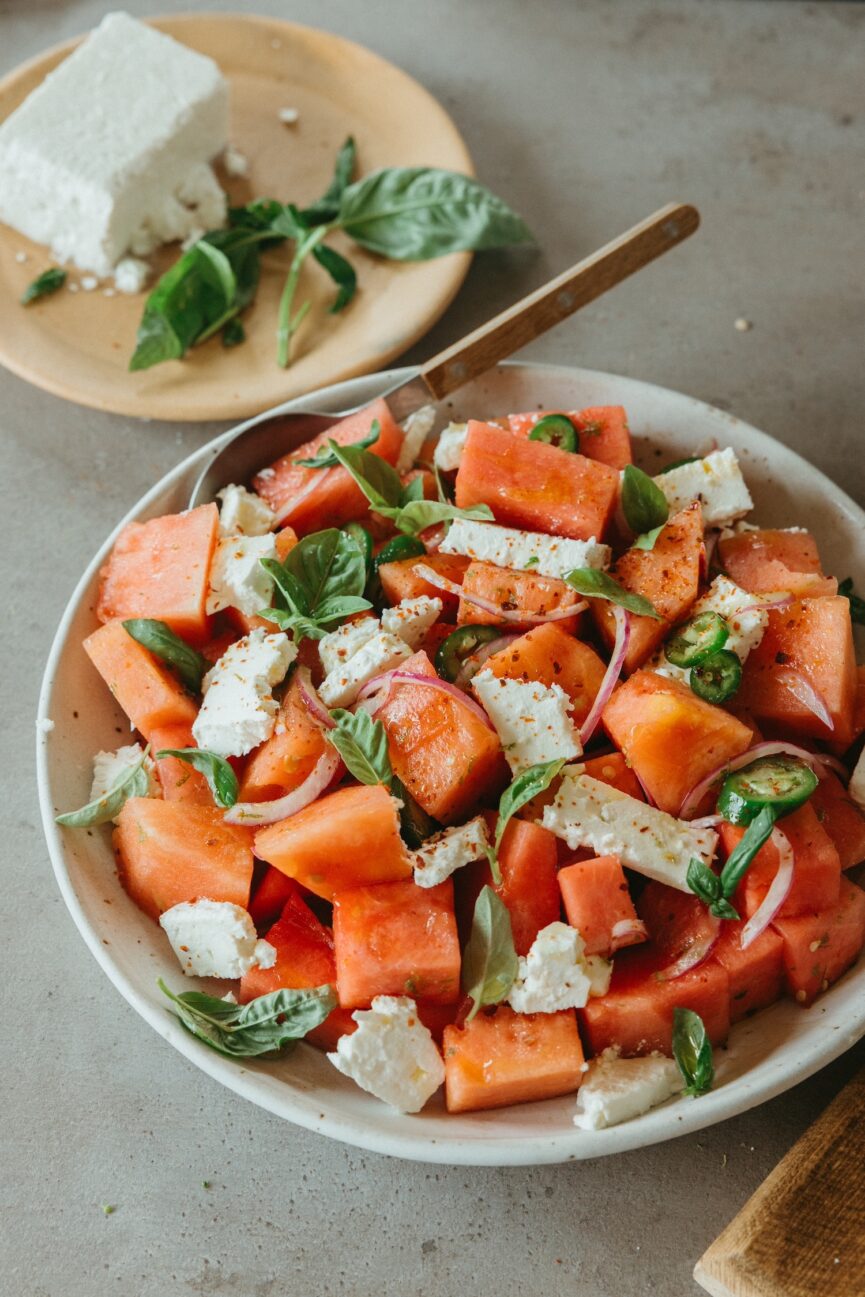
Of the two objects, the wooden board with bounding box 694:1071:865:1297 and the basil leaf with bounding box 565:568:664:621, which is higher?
the basil leaf with bounding box 565:568:664:621

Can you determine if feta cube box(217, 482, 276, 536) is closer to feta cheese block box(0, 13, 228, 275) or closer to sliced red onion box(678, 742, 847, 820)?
sliced red onion box(678, 742, 847, 820)

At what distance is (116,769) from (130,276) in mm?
1499

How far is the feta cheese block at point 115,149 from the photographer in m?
2.95

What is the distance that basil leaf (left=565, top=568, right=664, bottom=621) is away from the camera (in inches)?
80.0

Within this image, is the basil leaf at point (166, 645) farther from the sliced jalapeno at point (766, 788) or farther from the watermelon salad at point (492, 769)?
the sliced jalapeno at point (766, 788)

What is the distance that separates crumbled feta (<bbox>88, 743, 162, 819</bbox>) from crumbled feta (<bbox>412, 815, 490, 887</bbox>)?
1.64 ft

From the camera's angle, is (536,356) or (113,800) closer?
(113,800)

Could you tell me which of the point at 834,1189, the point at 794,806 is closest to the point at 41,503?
the point at 794,806

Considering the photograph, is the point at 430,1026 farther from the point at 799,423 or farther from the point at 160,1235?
the point at 799,423

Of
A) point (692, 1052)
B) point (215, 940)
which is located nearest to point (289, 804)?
point (215, 940)

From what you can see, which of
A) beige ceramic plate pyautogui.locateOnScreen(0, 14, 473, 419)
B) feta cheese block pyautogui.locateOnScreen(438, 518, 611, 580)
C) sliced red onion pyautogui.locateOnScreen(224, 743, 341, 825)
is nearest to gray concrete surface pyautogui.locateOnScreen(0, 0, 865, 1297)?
beige ceramic plate pyautogui.locateOnScreen(0, 14, 473, 419)

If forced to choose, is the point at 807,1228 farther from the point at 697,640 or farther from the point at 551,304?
the point at 551,304

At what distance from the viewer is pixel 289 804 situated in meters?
1.96

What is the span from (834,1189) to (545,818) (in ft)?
2.37
